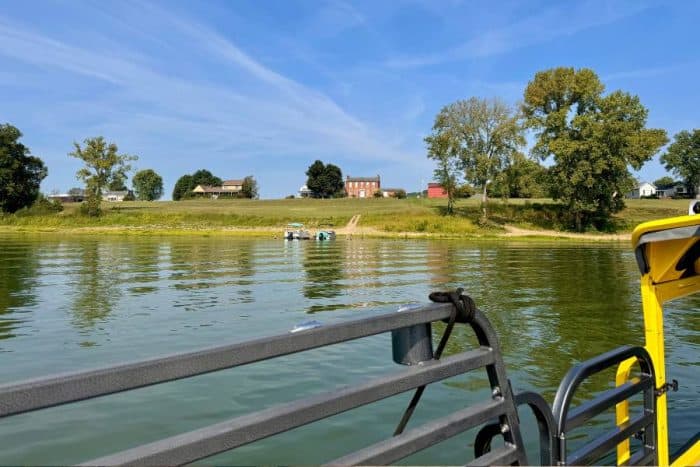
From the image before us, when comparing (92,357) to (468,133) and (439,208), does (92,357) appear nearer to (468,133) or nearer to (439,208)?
(468,133)

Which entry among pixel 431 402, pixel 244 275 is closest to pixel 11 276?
pixel 244 275

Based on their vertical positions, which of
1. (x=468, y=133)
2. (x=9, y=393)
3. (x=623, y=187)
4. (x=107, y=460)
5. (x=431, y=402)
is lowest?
(x=431, y=402)

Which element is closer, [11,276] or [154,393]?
[154,393]

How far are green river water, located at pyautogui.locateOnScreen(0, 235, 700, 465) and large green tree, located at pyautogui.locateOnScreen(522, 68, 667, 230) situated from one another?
1458 inches

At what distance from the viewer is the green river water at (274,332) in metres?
6.28

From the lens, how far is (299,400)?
2.27 metres

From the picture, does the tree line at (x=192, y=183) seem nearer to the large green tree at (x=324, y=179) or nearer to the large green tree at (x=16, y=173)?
the large green tree at (x=324, y=179)

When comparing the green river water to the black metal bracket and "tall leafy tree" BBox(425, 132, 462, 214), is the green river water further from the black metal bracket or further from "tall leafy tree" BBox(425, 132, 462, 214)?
"tall leafy tree" BBox(425, 132, 462, 214)

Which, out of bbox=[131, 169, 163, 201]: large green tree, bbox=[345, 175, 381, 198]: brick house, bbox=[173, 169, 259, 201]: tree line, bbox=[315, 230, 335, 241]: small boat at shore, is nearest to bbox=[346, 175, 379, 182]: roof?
bbox=[345, 175, 381, 198]: brick house

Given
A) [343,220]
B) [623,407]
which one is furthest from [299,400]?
[343,220]

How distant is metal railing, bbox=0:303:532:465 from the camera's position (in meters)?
1.73

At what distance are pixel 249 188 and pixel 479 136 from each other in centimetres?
8640

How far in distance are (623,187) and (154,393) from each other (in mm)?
62224

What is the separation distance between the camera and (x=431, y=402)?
7.45 metres
